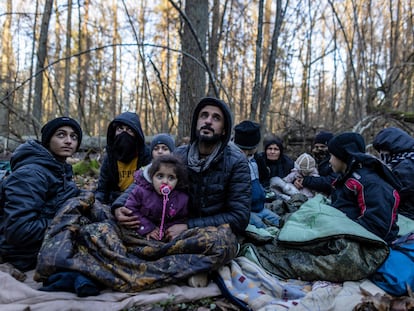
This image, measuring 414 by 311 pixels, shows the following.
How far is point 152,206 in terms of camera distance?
2.60 meters

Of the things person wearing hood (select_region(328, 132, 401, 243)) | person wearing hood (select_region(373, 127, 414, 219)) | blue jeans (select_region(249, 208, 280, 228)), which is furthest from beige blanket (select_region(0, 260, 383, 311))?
person wearing hood (select_region(373, 127, 414, 219))

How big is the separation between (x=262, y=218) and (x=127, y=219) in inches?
60.3

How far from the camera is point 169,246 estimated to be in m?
2.34

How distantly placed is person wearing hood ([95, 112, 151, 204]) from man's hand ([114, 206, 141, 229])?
112 centimetres

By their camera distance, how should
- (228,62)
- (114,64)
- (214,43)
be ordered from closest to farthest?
(214,43), (228,62), (114,64)

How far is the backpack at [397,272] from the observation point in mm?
2215

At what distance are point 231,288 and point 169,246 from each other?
1.76 ft

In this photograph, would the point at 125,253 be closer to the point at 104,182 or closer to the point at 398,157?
the point at 104,182

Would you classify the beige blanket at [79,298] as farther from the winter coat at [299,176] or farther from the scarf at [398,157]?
the winter coat at [299,176]

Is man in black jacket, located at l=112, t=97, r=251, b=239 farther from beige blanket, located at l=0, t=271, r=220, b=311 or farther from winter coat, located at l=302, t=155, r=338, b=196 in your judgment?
winter coat, located at l=302, t=155, r=338, b=196

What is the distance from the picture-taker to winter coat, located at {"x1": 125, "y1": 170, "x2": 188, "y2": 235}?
8.54ft

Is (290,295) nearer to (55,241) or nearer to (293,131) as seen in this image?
(55,241)

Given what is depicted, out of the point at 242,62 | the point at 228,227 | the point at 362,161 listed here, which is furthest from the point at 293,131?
the point at 242,62

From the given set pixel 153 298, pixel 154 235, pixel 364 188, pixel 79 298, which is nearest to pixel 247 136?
pixel 364 188
